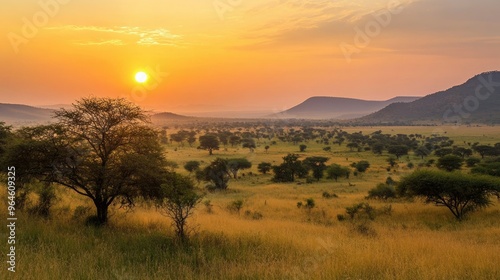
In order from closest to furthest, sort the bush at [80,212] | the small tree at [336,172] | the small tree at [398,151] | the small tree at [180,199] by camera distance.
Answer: the small tree at [180,199]
the bush at [80,212]
the small tree at [336,172]
the small tree at [398,151]

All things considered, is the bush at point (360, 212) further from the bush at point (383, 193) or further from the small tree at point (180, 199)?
the small tree at point (180, 199)

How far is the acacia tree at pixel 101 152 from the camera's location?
14.3m

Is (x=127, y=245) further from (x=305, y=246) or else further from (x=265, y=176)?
(x=265, y=176)

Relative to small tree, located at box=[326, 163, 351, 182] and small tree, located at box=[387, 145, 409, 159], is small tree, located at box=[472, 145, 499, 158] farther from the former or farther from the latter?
small tree, located at box=[326, 163, 351, 182]

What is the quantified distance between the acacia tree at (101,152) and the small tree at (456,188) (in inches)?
849

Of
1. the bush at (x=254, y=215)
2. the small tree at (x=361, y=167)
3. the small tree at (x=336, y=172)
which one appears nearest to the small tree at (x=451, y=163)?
the small tree at (x=361, y=167)

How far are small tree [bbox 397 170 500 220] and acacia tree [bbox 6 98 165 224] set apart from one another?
2158 cm

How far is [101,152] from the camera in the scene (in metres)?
15.2

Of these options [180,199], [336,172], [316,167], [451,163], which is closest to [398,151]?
[451,163]

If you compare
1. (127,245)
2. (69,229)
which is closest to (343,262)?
(127,245)

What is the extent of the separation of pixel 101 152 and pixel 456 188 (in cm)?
2479

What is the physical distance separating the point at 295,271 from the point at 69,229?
9085 millimetres

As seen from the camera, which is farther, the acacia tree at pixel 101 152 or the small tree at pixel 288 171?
the small tree at pixel 288 171

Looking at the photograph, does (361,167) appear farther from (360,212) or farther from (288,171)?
(360,212)
